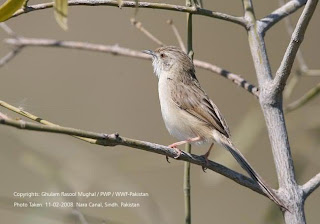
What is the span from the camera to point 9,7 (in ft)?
6.46

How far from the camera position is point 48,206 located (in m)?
3.21

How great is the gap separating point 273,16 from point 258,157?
4.18m

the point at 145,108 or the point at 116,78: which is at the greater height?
the point at 116,78

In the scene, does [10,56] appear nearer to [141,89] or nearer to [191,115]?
[191,115]

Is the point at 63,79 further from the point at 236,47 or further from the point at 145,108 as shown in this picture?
the point at 236,47

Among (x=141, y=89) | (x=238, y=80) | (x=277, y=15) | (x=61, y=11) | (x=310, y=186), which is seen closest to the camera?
(x=61, y=11)

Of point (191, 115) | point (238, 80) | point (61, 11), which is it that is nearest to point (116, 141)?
point (61, 11)

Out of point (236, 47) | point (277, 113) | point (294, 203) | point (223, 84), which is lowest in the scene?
point (294, 203)

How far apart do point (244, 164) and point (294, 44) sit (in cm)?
102

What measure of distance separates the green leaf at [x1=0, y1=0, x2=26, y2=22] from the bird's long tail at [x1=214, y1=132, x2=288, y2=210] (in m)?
1.17

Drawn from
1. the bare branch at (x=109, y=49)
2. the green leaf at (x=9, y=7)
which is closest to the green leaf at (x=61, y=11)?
the green leaf at (x=9, y=7)

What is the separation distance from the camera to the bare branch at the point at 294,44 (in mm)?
2197

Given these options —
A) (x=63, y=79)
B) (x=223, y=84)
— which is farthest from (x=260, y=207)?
(x=63, y=79)

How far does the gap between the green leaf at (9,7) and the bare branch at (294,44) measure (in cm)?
100
